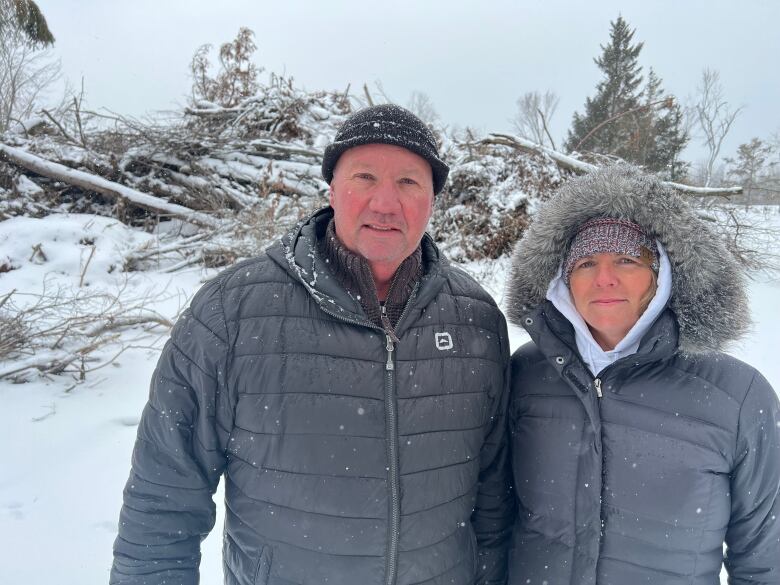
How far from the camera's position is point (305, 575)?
1423mm

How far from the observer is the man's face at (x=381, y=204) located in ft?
5.27

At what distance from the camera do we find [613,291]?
1.60m

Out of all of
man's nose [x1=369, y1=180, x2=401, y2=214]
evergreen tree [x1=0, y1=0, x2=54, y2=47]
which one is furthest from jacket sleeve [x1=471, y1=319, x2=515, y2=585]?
evergreen tree [x1=0, y1=0, x2=54, y2=47]

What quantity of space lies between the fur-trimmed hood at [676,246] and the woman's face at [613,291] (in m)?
0.11

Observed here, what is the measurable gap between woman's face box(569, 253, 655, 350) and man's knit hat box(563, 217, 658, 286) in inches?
0.9

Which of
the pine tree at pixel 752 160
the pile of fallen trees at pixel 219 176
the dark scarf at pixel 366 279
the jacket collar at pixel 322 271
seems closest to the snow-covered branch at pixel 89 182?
the pile of fallen trees at pixel 219 176

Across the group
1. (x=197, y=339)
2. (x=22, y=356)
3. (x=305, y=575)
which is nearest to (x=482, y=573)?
(x=305, y=575)

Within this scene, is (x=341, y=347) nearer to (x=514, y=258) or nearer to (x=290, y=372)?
(x=290, y=372)

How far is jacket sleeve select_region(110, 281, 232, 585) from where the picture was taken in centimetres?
145

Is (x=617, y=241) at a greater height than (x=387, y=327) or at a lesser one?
greater

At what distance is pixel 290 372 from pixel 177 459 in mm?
445

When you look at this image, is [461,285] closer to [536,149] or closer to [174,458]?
[174,458]

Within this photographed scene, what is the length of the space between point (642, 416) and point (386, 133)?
4.25ft

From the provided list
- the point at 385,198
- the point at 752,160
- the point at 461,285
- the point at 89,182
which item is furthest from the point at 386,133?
the point at 752,160
